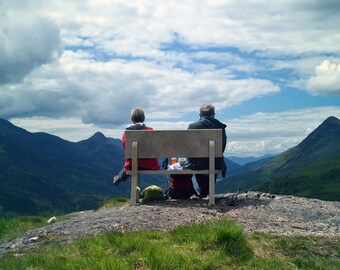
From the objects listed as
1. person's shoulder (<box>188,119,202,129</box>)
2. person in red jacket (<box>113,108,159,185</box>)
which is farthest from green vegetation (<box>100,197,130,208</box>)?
person's shoulder (<box>188,119,202,129</box>)

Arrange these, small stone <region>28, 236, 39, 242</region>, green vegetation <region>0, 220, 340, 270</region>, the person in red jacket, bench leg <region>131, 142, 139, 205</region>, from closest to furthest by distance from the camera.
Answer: green vegetation <region>0, 220, 340, 270</region>
small stone <region>28, 236, 39, 242</region>
bench leg <region>131, 142, 139, 205</region>
the person in red jacket

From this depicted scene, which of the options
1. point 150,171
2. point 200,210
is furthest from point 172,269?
point 150,171

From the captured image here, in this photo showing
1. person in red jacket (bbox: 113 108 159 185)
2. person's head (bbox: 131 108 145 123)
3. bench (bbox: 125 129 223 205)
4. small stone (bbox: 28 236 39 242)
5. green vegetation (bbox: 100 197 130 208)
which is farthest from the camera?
green vegetation (bbox: 100 197 130 208)

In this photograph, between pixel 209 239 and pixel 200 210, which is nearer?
pixel 209 239

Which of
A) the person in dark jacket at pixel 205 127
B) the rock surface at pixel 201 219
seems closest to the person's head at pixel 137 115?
the person in dark jacket at pixel 205 127

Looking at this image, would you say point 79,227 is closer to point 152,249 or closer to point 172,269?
point 152,249

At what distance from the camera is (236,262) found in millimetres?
6234

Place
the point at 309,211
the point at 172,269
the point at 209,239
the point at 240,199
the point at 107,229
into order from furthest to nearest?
the point at 240,199
the point at 309,211
the point at 107,229
the point at 209,239
the point at 172,269

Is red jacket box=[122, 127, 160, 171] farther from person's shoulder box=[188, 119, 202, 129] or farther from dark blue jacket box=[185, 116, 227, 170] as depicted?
person's shoulder box=[188, 119, 202, 129]

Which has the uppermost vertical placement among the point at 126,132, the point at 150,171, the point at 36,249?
the point at 126,132

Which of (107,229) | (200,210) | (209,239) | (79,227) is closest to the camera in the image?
(209,239)

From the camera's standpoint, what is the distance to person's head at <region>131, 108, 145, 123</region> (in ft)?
43.1

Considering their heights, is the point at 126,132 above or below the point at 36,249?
above

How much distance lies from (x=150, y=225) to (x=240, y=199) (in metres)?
5.42
